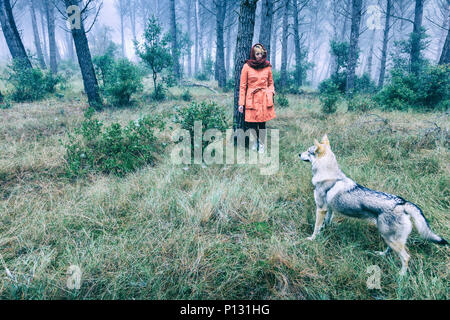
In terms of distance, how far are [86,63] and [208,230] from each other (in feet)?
23.6

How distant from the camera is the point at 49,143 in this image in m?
4.19

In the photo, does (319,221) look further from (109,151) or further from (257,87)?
(109,151)

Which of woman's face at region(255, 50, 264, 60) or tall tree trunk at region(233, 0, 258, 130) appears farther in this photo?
tall tree trunk at region(233, 0, 258, 130)

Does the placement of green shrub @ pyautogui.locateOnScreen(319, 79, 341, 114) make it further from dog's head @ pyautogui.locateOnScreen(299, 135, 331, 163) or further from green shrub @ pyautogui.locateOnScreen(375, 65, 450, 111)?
dog's head @ pyautogui.locateOnScreen(299, 135, 331, 163)

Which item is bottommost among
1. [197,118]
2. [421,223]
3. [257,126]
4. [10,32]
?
[421,223]

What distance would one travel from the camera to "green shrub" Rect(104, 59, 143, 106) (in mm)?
7066

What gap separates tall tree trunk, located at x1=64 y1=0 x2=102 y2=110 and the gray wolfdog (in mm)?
7155

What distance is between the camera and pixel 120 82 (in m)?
7.10

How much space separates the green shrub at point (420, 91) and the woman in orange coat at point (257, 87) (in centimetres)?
507

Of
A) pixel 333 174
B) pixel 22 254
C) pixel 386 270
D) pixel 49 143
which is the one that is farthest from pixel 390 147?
pixel 49 143

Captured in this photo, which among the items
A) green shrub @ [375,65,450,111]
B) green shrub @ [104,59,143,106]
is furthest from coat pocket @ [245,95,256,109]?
green shrub @ [375,65,450,111]

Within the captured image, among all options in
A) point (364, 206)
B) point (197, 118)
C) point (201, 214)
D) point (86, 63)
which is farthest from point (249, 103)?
point (86, 63)
